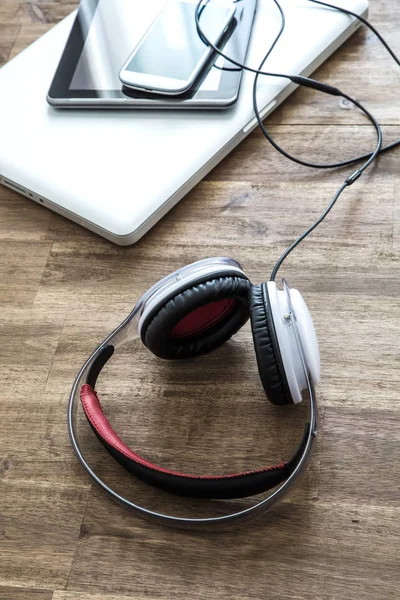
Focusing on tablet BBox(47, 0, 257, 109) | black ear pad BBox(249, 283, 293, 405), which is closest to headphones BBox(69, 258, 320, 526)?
black ear pad BBox(249, 283, 293, 405)

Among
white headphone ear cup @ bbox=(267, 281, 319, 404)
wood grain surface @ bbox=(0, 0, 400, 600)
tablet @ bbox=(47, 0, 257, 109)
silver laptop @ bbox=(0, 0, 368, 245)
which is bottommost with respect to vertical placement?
wood grain surface @ bbox=(0, 0, 400, 600)

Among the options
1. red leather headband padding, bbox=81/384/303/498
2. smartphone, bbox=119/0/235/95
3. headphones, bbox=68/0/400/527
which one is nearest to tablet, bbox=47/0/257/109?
smartphone, bbox=119/0/235/95

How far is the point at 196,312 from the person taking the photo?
2.41ft

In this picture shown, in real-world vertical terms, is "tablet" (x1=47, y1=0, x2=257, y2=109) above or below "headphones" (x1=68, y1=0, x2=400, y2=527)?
above

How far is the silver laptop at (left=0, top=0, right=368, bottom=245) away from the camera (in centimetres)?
87

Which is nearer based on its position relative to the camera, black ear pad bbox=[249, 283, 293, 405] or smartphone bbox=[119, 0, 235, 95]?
black ear pad bbox=[249, 283, 293, 405]

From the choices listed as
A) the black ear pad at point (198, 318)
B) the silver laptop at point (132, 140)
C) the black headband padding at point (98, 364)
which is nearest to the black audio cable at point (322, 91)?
the silver laptop at point (132, 140)

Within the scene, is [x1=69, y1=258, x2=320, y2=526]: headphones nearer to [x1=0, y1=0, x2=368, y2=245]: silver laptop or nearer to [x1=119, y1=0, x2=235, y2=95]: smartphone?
[x1=0, y1=0, x2=368, y2=245]: silver laptop

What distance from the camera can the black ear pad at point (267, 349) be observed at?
67 centimetres

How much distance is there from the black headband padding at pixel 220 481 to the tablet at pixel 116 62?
451 millimetres

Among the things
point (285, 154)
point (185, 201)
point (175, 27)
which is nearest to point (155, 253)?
point (185, 201)

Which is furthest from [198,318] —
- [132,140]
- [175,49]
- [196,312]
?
[175,49]

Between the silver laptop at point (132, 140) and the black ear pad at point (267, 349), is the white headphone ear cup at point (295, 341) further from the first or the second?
the silver laptop at point (132, 140)

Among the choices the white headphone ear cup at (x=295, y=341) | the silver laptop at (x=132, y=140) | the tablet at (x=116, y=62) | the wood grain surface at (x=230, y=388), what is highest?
the tablet at (x=116, y=62)
